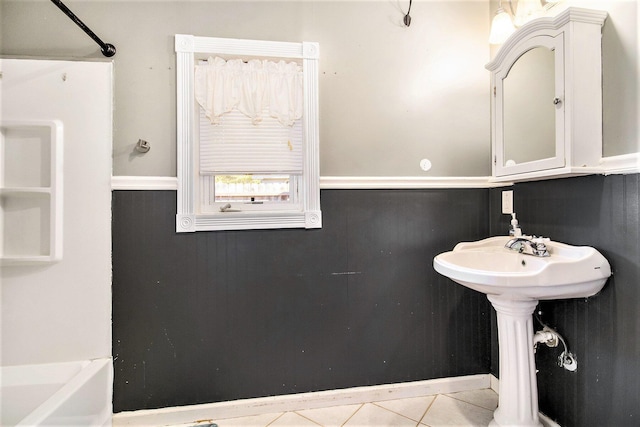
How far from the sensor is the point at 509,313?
1.37m

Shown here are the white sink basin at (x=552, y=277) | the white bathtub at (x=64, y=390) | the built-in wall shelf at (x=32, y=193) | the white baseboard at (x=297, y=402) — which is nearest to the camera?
the white sink basin at (x=552, y=277)

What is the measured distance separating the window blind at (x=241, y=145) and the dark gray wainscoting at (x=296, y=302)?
0.94 feet

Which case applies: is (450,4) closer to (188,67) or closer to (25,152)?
(188,67)

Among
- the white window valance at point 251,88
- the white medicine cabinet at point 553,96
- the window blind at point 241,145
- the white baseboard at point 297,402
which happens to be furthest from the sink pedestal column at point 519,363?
the white window valance at point 251,88

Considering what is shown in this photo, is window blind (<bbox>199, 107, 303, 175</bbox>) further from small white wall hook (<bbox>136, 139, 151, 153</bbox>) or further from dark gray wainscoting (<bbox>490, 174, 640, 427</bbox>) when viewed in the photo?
dark gray wainscoting (<bbox>490, 174, 640, 427</bbox>)

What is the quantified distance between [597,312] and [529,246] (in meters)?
0.34

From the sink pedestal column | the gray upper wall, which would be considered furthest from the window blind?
the sink pedestal column

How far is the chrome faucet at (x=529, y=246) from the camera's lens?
1359 mm

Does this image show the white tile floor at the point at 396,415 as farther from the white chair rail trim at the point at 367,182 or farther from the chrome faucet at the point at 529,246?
the white chair rail trim at the point at 367,182

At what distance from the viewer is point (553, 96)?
51.9 inches

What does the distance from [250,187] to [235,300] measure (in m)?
0.62

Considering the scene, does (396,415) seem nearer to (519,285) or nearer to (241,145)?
(519,285)

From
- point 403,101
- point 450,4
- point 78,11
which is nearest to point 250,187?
point 403,101

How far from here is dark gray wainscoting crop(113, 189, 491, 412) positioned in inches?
62.1
